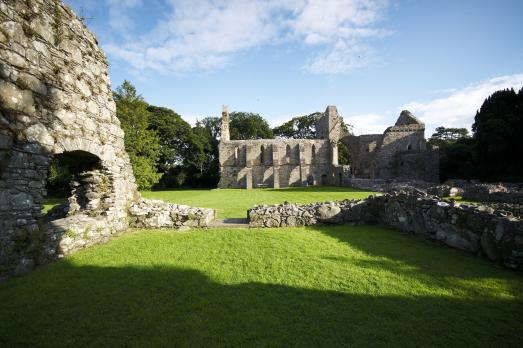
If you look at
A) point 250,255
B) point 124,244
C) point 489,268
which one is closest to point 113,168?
point 124,244

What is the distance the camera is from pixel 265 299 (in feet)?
12.4

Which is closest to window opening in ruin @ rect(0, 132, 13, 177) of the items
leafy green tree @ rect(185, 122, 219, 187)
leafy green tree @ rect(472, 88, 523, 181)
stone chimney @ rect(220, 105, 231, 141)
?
stone chimney @ rect(220, 105, 231, 141)

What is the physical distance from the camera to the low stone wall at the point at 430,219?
4875 mm

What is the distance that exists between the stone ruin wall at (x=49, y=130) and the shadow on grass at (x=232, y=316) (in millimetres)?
1301

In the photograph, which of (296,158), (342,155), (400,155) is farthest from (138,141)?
(342,155)

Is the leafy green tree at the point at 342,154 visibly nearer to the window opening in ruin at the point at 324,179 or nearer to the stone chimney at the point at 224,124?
the window opening in ruin at the point at 324,179

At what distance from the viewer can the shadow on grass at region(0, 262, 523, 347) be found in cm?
292

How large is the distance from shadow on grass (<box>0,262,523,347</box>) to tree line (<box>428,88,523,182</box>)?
99.5 feet

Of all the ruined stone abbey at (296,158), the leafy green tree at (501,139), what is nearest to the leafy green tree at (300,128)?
the ruined stone abbey at (296,158)

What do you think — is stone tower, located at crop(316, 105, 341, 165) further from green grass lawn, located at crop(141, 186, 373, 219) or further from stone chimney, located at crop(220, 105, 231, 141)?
stone chimney, located at crop(220, 105, 231, 141)

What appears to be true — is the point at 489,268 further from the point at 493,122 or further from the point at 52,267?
the point at 493,122

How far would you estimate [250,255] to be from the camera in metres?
5.70

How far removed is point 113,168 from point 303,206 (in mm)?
6546

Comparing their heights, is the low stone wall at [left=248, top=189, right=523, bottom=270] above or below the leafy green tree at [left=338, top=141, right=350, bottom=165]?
below
